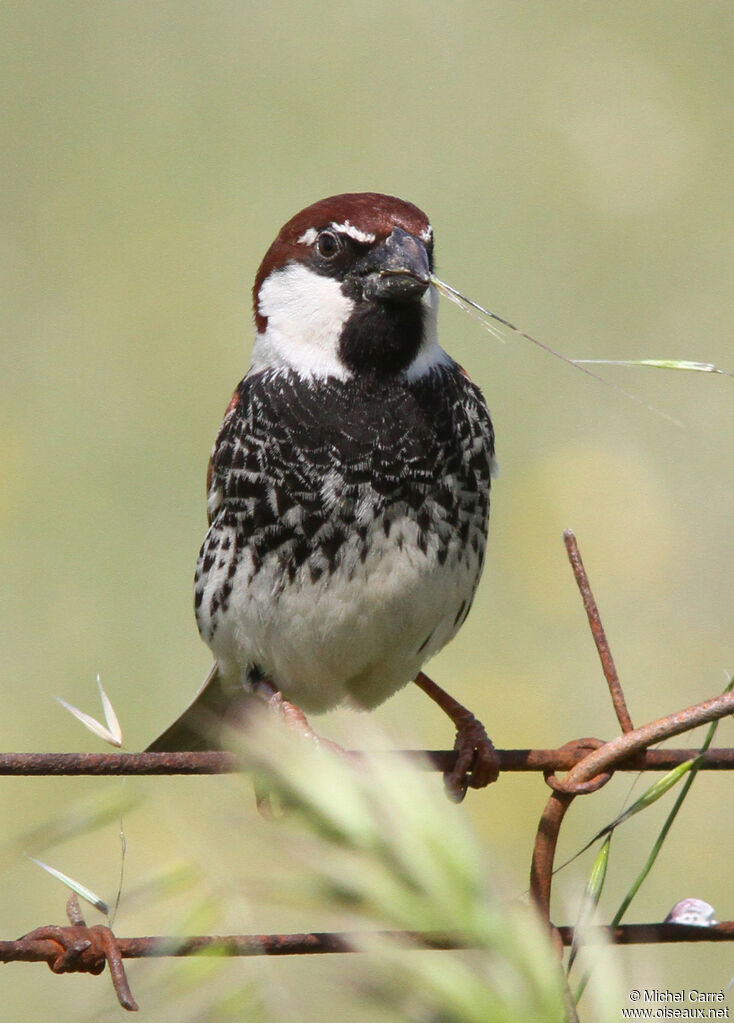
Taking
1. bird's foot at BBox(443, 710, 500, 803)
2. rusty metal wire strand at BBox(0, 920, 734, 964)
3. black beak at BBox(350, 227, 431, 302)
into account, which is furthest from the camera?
black beak at BBox(350, 227, 431, 302)


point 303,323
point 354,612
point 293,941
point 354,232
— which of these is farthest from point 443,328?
point 293,941

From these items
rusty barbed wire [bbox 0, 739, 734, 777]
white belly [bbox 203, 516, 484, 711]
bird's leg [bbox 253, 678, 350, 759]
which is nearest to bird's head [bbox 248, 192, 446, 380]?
white belly [bbox 203, 516, 484, 711]

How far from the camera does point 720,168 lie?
21.3 ft

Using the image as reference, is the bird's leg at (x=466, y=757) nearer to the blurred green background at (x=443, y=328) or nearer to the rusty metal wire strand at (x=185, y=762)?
the rusty metal wire strand at (x=185, y=762)

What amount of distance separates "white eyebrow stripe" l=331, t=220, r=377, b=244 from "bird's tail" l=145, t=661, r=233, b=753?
1.09m

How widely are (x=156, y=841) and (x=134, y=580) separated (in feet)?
4.47

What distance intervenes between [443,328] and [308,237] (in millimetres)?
2473

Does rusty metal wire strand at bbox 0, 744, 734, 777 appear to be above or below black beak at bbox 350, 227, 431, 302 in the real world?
below

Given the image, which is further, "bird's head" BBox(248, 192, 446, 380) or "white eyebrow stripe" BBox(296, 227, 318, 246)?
"white eyebrow stripe" BBox(296, 227, 318, 246)

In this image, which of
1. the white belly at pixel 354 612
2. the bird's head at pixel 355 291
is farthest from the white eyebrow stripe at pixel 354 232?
the white belly at pixel 354 612

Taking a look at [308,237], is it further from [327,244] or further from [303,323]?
[303,323]

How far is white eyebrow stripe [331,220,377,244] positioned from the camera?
3094 mm

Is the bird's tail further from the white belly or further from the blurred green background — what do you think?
the blurred green background

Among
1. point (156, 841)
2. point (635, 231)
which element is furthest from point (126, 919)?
point (635, 231)
